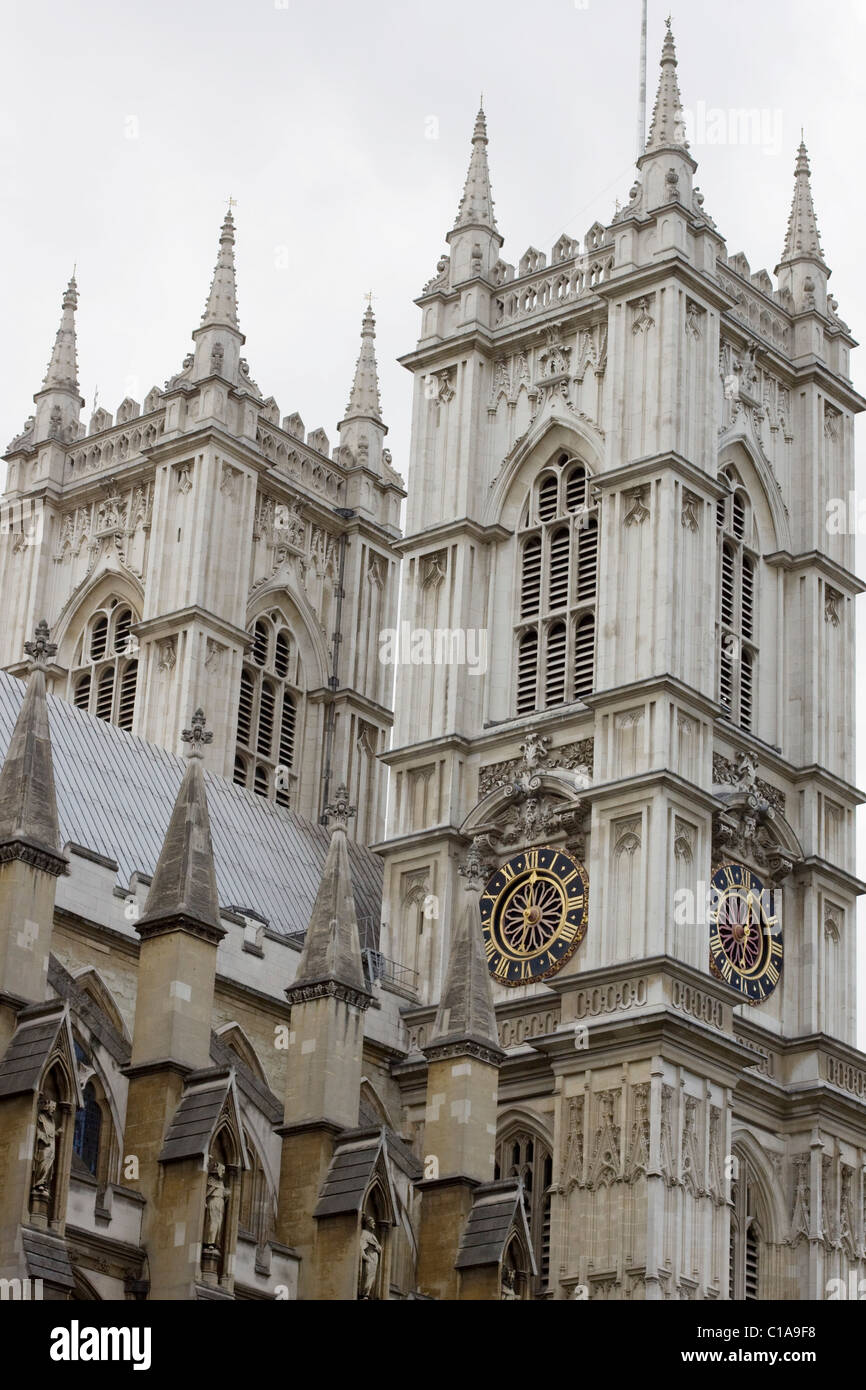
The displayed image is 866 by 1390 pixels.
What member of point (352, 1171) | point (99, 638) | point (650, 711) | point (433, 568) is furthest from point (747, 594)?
point (352, 1171)

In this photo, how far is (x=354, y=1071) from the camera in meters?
38.1

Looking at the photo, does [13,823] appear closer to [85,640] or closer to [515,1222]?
[515,1222]

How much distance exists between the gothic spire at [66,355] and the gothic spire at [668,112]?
1579 centimetres

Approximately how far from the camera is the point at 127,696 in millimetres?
55031

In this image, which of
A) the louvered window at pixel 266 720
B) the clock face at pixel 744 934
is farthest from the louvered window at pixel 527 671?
the louvered window at pixel 266 720

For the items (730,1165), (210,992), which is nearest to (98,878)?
(210,992)

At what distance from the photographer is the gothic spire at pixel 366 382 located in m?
61.3

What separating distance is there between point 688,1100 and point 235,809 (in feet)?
36.8

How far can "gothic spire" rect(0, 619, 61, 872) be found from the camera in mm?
34250

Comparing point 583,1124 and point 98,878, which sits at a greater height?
point 98,878

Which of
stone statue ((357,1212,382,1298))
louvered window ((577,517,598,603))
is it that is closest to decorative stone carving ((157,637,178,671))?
louvered window ((577,517,598,603))

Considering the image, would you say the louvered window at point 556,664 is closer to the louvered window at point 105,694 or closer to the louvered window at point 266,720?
the louvered window at point 266,720

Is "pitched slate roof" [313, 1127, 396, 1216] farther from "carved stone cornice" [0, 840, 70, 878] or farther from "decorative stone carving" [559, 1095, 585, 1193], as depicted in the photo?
"carved stone cornice" [0, 840, 70, 878]

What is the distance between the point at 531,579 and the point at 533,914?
268 inches
